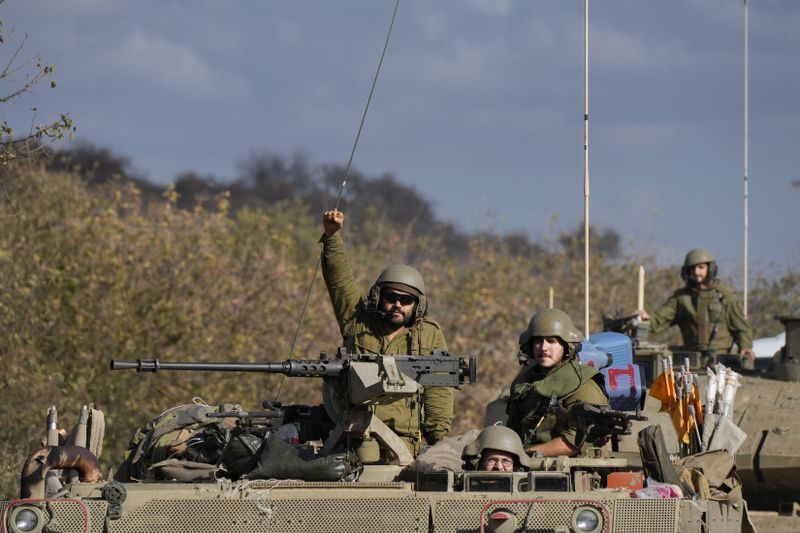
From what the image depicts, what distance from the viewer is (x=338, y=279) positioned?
11.7 metres

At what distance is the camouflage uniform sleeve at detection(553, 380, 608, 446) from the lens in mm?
10383

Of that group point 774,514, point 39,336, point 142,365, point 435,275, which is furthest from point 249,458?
point 435,275

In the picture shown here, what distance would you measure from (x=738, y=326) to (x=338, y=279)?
7.30 metres

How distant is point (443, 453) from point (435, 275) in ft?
72.9

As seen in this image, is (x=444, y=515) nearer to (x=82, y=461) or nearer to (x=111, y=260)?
(x=82, y=461)

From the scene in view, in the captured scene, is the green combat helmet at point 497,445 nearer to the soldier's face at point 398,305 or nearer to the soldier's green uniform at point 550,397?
the soldier's green uniform at point 550,397

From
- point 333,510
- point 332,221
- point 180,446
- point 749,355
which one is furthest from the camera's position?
point 749,355

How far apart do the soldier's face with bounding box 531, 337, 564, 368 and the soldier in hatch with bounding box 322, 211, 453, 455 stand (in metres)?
0.65

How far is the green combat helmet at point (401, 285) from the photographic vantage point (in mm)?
11117

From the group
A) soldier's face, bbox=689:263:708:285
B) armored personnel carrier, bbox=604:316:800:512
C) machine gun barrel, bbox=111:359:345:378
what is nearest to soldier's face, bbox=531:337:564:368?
machine gun barrel, bbox=111:359:345:378

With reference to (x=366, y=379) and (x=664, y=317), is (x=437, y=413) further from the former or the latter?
(x=664, y=317)

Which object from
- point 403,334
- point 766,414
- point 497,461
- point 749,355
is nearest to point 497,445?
point 497,461

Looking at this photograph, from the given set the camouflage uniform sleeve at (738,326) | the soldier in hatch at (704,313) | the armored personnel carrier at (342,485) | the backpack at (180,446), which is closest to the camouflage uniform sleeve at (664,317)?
the soldier in hatch at (704,313)

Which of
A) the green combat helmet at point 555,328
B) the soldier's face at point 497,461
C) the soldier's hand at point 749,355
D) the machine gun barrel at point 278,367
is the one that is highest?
the soldier's hand at point 749,355
